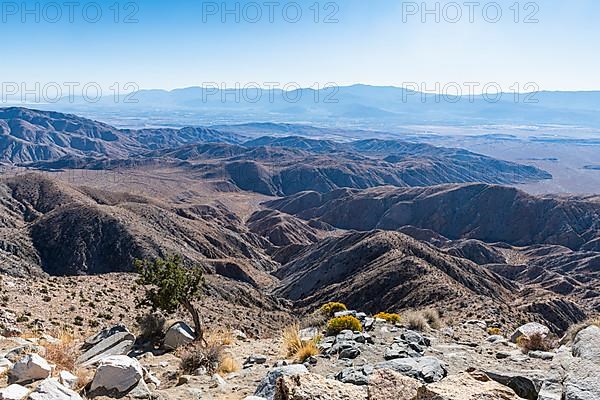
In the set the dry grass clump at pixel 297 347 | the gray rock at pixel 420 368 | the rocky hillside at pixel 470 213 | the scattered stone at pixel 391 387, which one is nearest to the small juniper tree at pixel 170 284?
the dry grass clump at pixel 297 347

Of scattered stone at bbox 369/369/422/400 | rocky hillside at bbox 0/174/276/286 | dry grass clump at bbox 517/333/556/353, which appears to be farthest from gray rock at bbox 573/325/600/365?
rocky hillside at bbox 0/174/276/286

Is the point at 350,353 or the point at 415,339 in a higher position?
the point at 350,353

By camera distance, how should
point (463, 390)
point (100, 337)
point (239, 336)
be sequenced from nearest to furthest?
point (463, 390) → point (100, 337) → point (239, 336)

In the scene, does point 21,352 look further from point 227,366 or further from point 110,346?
point 227,366

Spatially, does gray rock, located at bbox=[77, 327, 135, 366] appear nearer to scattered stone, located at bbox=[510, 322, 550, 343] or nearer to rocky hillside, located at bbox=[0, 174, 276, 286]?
scattered stone, located at bbox=[510, 322, 550, 343]

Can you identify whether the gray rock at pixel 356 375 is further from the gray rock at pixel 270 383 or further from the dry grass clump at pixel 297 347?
the dry grass clump at pixel 297 347

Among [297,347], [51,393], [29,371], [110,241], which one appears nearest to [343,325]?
[297,347]
